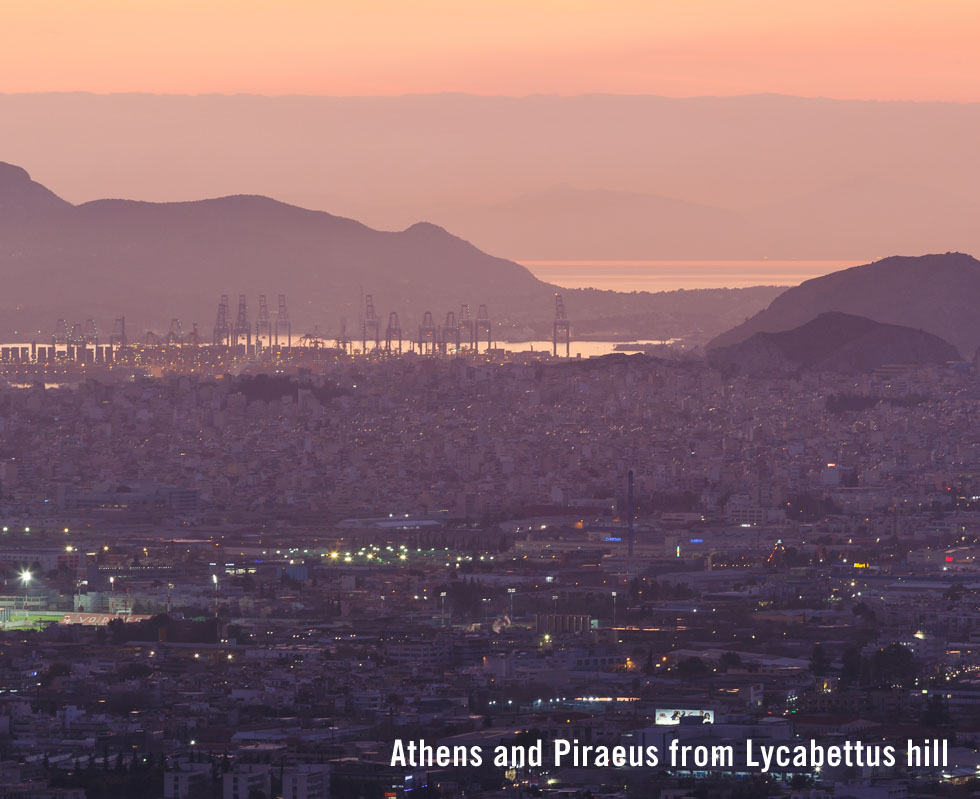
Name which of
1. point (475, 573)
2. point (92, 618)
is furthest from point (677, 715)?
point (475, 573)

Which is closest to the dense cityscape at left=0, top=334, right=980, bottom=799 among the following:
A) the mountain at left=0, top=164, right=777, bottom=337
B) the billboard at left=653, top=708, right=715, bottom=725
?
the billboard at left=653, top=708, right=715, bottom=725

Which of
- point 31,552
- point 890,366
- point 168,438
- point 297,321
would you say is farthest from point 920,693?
point 297,321

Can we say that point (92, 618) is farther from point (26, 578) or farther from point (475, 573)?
point (475, 573)

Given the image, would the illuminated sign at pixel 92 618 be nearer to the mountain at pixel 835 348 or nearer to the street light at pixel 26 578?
the street light at pixel 26 578

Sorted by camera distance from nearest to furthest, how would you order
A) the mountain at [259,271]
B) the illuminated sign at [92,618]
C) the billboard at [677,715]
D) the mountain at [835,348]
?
the billboard at [677,715]
the illuminated sign at [92,618]
the mountain at [835,348]
the mountain at [259,271]

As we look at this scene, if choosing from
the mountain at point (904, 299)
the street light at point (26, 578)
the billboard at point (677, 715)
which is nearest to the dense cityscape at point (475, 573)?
the street light at point (26, 578)

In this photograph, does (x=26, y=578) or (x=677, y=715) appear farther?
(x=26, y=578)

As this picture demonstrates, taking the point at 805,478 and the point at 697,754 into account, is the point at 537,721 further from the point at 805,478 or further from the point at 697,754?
the point at 805,478
